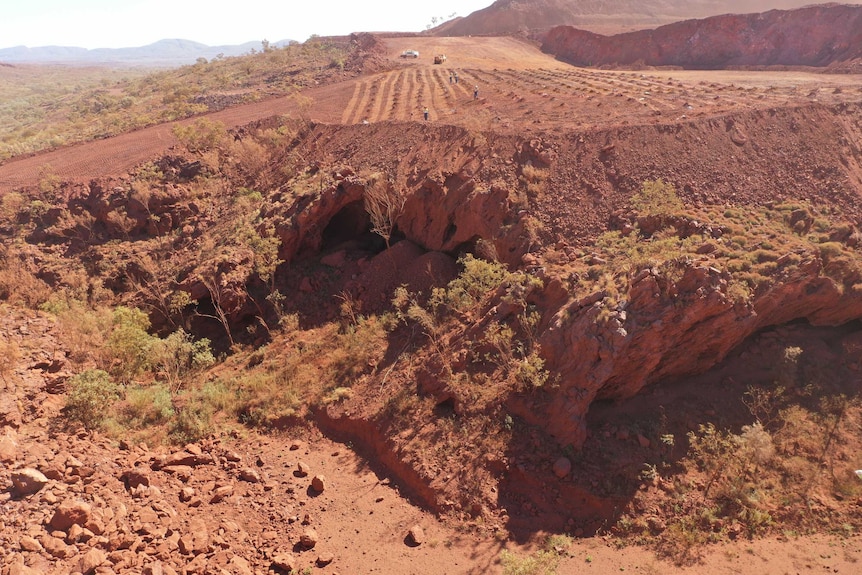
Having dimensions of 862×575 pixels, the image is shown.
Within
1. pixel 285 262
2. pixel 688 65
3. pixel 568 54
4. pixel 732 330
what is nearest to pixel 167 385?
pixel 285 262

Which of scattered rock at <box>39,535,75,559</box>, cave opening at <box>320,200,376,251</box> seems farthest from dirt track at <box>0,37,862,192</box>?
scattered rock at <box>39,535,75,559</box>

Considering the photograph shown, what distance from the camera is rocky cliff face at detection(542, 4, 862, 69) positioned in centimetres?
3972

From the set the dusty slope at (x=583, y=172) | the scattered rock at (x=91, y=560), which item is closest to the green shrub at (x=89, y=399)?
the dusty slope at (x=583, y=172)

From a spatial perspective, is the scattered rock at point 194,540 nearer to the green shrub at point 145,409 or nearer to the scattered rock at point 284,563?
the scattered rock at point 284,563

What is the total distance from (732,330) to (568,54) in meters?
49.1

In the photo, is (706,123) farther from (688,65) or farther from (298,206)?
(688,65)

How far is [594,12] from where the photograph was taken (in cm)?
7794

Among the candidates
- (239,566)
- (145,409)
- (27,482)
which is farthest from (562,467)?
(145,409)

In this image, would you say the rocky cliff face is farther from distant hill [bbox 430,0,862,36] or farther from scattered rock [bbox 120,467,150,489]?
scattered rock [bbox 120,467,150,489]

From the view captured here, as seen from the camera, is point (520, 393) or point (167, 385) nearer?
point (520, 393)

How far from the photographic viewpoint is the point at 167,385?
1945 centimetres

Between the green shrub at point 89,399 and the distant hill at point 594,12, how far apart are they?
242ft

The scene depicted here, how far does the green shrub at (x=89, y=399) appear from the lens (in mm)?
14885

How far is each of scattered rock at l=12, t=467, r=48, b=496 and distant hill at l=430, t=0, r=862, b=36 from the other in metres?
77.6
